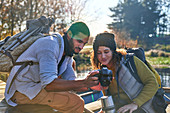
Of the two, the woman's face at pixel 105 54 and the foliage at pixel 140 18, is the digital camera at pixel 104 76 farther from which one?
the foliage at pixel 140 18

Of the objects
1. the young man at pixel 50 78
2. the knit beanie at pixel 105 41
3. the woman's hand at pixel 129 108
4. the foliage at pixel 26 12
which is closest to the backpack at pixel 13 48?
the young man at pixel 50 78

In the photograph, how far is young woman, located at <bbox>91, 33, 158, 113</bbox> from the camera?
2.30 m

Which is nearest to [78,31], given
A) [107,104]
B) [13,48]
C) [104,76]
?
[104,76]

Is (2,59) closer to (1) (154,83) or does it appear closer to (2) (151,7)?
(1) (154,83)

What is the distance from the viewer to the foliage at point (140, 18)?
42.0 meters

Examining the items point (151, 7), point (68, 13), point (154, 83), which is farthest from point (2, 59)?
point (151, 7)

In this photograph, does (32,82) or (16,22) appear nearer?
(32,82)

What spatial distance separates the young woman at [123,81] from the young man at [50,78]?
27cm

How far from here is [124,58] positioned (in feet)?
8.07

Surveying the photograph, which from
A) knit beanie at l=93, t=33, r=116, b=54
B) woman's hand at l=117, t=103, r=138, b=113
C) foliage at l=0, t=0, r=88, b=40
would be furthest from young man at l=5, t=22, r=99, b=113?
foliage at l=0, t=0, r=88, b=40

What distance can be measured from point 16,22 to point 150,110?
16142 mm

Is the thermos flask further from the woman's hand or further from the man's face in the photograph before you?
the man's face

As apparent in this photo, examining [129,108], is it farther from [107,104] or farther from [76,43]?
[76,43]

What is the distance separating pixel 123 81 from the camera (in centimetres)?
240
